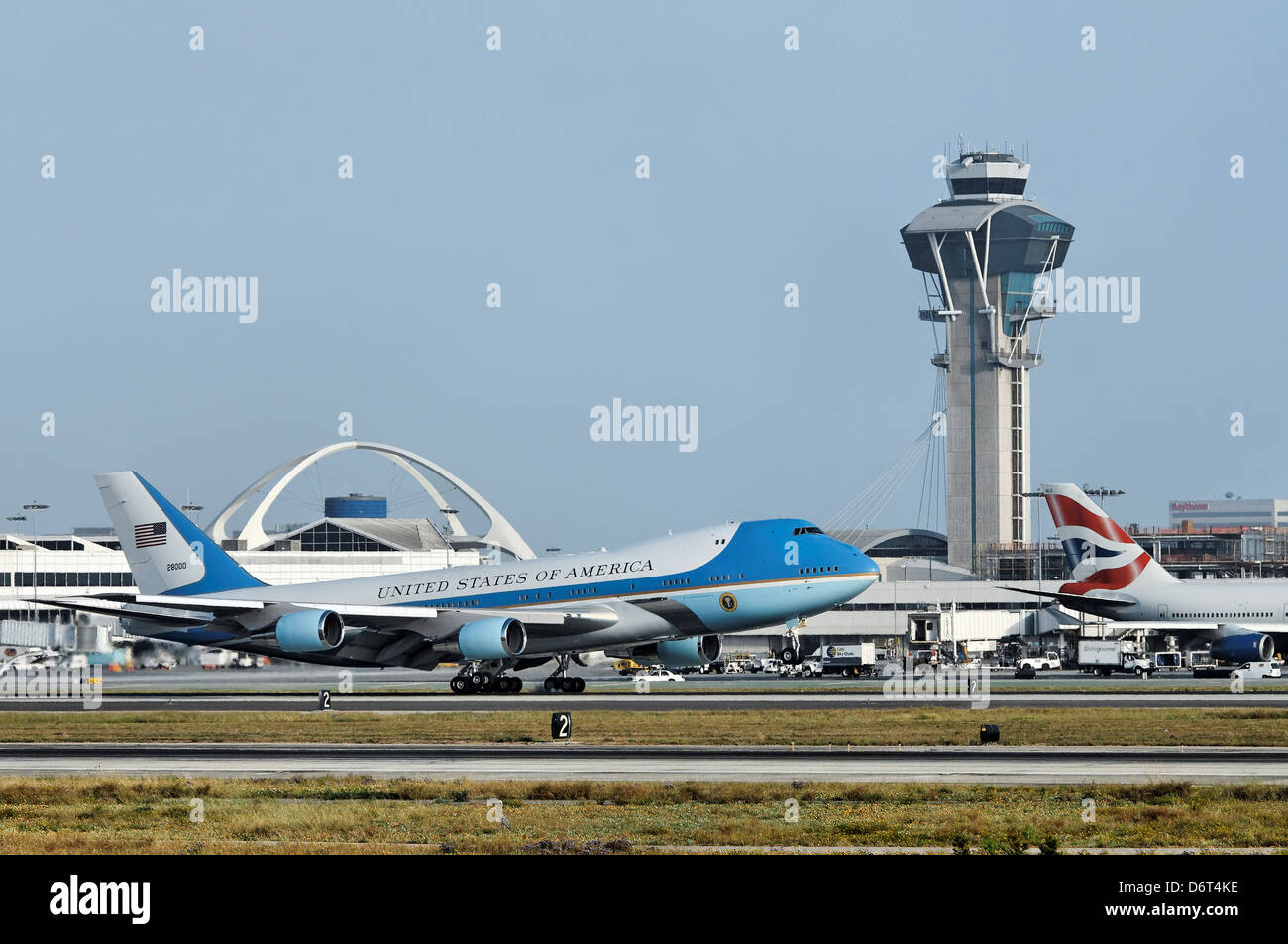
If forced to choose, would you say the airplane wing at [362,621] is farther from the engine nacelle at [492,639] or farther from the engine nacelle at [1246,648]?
the engine nacelle at [1246,648]

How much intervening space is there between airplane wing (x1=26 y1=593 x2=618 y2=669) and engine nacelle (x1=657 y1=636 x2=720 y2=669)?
527 cm

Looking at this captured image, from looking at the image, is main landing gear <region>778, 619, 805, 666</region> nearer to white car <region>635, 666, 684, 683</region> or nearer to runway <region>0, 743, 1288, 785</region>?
white car <region>635, 666, 684, 683</region>

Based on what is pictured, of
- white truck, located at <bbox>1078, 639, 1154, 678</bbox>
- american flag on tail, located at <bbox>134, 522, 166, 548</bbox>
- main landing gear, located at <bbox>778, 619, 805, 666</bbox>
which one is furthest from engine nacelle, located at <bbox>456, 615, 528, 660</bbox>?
main landing gear, located at <bbox>778, 619, 805, 666</bbox>

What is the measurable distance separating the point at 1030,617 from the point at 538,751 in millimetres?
126670

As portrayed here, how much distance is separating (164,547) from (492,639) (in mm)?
20652

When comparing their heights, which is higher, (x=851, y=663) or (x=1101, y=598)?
(x=1101, y=598)

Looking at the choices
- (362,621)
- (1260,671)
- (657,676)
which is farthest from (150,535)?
(1260,671)

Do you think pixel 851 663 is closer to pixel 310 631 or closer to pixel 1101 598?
pixel 1101 598

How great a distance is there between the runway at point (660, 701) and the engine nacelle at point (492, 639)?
2.03m

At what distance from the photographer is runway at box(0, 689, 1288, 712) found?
200 feet

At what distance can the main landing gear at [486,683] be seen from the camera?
7081 centimetres

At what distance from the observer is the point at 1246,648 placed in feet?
335
